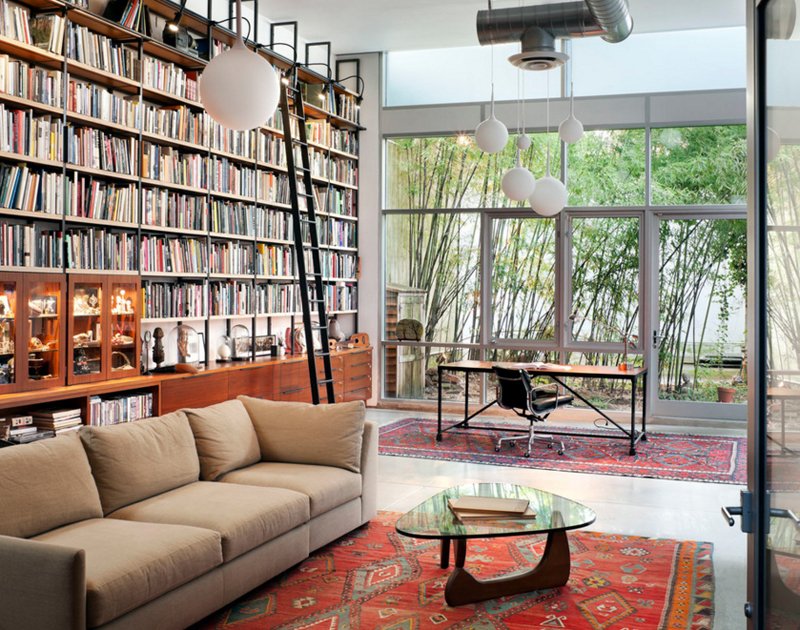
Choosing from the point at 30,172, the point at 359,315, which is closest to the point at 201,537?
the point at 30,172

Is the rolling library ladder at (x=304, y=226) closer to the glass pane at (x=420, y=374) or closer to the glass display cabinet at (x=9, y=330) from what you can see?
the glass pane at (x=420, y=374)

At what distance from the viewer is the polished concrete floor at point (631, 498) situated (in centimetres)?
470

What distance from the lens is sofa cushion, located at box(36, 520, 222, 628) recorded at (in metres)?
3.02

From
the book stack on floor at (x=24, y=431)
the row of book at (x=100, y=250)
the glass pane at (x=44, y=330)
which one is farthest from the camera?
the row of book at (x=100, y=250)

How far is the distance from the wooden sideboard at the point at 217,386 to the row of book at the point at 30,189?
1207 millimetres

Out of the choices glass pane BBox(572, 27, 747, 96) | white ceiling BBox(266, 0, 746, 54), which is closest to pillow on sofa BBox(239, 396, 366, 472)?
white ceiling BBox(266, 0, 746, 54)

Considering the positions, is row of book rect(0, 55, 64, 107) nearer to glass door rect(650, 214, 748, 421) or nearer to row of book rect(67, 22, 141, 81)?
row of book rect(67, 22, 141, 81)

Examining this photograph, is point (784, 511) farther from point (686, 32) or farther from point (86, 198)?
point (686, 32)

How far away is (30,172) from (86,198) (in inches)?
19.4

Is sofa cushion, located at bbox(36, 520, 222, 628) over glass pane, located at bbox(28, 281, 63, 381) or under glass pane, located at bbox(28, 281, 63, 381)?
under

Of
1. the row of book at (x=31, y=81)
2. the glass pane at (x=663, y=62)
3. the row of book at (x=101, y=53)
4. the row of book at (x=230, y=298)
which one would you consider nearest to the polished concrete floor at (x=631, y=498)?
the row of book at (x=230, y=298)

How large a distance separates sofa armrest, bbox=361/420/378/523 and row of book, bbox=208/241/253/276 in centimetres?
299

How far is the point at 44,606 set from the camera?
2.92m

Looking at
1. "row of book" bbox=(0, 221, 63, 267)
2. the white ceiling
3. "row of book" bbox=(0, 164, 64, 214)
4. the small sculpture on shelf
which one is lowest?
the small sculpture on shelf
